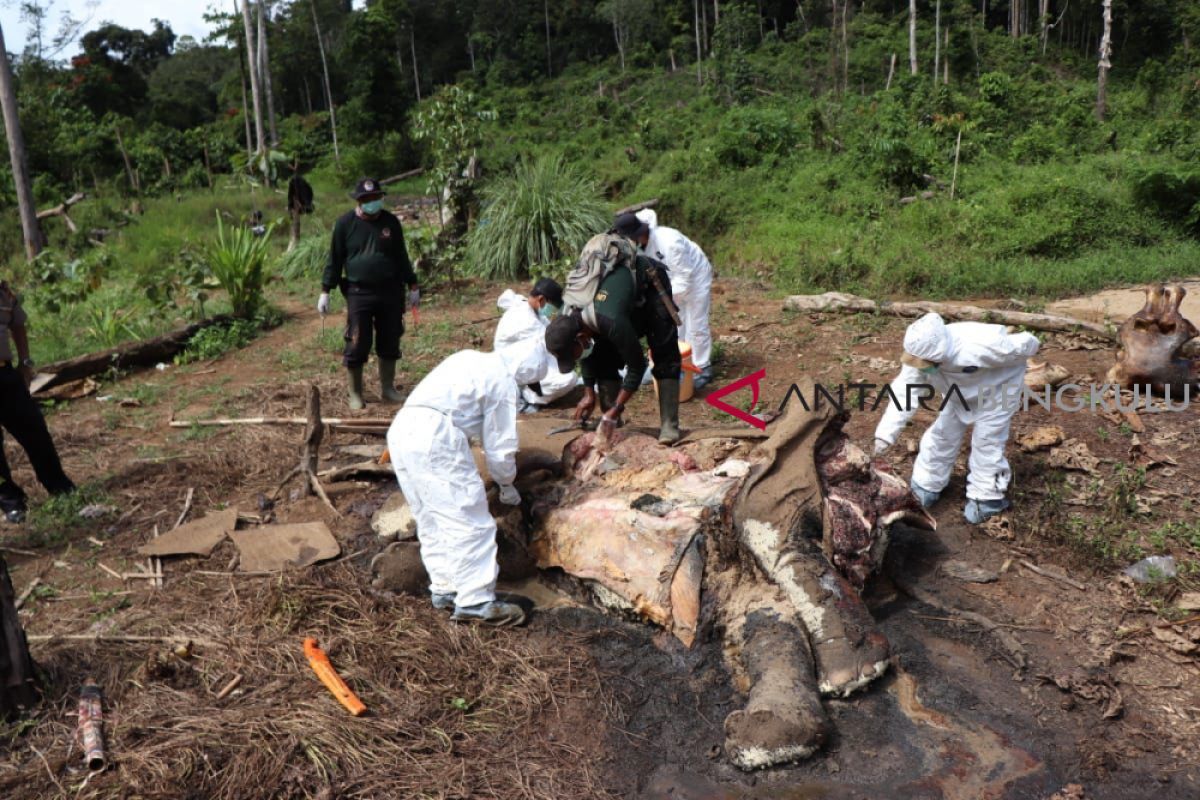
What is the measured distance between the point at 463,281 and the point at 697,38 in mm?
22661

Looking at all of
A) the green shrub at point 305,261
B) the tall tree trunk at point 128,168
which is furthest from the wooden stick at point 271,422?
the tall tree trunk at point 128,168

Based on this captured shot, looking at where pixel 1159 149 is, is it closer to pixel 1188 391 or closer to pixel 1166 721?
pixel 1188 391

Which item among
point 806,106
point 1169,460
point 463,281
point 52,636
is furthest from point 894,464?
point 806,106

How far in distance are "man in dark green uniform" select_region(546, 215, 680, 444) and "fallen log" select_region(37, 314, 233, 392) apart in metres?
5.14

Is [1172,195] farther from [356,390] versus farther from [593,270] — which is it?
[356,390]

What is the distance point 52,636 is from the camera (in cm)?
410

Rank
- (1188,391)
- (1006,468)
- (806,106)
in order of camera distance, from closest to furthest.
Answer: (1006,468) → (1188,391) → (806,106)

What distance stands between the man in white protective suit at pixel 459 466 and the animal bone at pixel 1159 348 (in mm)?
4506

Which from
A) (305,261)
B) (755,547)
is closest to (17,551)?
(755,547)

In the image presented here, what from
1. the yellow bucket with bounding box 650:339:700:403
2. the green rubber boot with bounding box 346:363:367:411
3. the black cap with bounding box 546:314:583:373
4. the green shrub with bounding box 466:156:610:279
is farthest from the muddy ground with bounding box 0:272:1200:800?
the green shrub with bounding box 466:156:610:279

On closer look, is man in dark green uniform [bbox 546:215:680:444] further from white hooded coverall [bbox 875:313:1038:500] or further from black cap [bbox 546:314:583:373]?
Answer: white hooded coverall [bbox 875:313:1038:500]

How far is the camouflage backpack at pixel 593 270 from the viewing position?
16.7 ft

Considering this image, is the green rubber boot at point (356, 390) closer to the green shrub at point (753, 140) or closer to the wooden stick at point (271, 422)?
the wooden stick at point (271, 422)

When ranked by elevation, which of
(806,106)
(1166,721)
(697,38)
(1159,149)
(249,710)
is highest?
(697,38)
